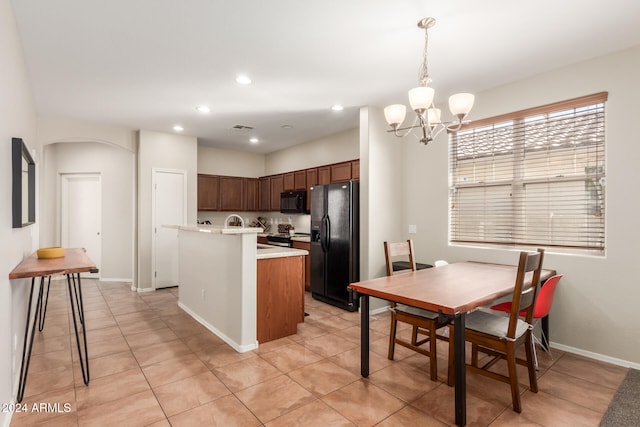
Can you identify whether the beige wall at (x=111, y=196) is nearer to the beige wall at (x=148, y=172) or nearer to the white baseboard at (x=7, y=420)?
the beige wall at (x=148, y=172)

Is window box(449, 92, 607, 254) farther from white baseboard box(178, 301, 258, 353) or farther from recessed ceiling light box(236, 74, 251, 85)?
white baseboard box(178, 301, 258, 353)

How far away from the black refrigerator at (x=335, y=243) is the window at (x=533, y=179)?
1.24 m

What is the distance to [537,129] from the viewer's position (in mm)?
3346

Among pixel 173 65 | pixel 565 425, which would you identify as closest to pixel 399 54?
pixel 173 65

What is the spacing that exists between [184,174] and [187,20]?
A: 3791 mm

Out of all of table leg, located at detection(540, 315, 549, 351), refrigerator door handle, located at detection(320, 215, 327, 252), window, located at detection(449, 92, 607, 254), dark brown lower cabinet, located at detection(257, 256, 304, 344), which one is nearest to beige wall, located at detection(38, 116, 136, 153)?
refrigerator door handle, located at detection(320, 215, 327, 252)

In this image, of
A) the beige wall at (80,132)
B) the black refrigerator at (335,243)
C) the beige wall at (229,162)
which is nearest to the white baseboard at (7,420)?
the black refrigerator at (335,243)

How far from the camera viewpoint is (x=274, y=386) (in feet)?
8.10

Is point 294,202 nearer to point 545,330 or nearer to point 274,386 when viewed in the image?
point 274,386

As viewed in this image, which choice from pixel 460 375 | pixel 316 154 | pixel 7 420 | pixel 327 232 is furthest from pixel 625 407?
pixel 316 154

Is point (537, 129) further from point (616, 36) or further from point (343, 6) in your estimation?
point (343, 6)

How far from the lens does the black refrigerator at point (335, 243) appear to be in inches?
174

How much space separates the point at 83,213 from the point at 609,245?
7954 mm

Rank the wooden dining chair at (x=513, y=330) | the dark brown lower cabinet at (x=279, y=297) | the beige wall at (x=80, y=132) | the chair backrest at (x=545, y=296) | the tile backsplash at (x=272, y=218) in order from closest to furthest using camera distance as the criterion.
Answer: the wooden dining chair at (x=513, y=330)
the chair backrest at (x=545, y=296)
the dark brown lower cabinet at (x=279, y=297)
the beige wall at (x=80, y=132)
the tile backsplash at (x=272, y=218)
